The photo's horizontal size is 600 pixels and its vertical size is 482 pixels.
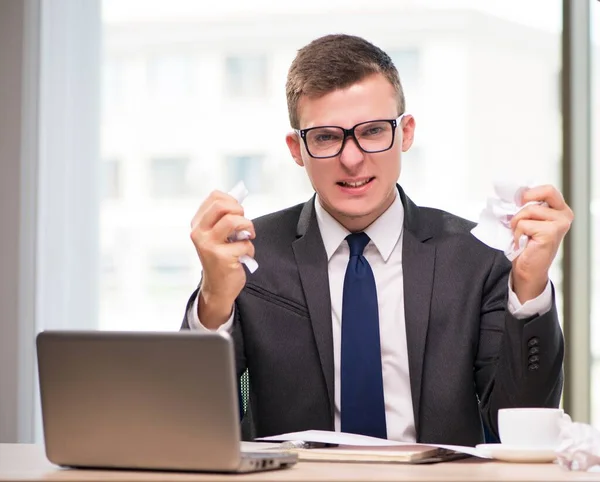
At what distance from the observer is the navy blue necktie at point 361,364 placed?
1.73 metres

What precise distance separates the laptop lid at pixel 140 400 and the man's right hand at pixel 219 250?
44 centimetres

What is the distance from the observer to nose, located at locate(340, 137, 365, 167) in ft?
5.76

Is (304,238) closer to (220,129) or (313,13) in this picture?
(313,13)

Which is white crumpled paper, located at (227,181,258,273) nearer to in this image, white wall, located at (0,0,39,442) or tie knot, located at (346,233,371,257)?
tie knot, located at (346,233,371,257)

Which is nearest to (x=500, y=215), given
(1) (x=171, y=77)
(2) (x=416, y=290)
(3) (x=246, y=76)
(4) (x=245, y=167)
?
(2) (x=416, y=290)

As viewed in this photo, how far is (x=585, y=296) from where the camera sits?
3.05 meters

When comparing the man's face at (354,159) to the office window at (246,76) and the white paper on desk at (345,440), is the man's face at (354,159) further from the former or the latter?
the office window at (246,76)

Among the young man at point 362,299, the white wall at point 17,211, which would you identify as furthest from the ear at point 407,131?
the white wall at point 17,211

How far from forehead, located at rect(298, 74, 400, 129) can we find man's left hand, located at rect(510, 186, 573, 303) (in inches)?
17.4

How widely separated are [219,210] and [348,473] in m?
0.55

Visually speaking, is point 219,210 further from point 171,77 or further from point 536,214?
point 171,77

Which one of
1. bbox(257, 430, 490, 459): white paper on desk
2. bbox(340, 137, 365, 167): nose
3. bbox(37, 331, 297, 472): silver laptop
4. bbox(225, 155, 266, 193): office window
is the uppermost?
bbox(225, 155, 266, 193): office window

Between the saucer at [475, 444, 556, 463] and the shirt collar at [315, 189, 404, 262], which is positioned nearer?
the saucer at [475, 444, 556, 463]

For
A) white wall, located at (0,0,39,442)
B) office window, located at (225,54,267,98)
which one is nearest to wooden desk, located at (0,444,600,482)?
white wall, located at (0,0,39,442)
